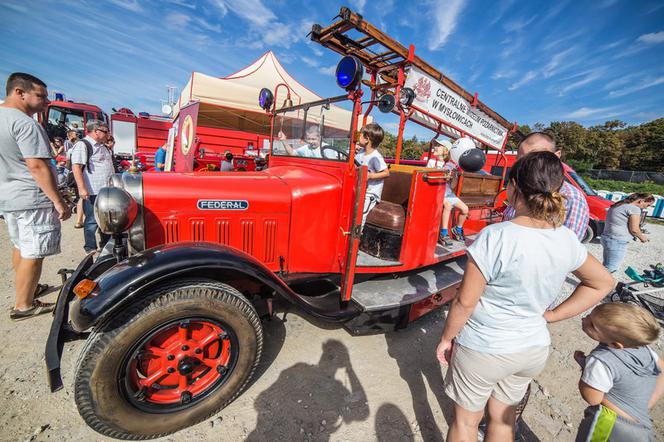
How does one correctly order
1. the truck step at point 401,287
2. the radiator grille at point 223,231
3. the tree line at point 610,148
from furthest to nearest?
the tree line at point 610,148, the truck step at point 401,287, the radiator grille at point 223,231

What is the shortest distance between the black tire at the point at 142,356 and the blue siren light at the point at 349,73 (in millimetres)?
1703

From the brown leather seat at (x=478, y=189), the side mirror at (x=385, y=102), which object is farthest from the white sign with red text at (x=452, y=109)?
the side mirror at (x=385, y=102)

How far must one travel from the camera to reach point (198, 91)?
8617 millimetres

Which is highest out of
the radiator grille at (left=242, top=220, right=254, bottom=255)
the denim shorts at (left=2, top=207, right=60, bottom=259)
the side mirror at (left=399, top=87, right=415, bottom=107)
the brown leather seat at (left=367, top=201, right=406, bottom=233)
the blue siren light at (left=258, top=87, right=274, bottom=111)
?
the side mirror at (left=399, top=87, right=415, bottom=107)

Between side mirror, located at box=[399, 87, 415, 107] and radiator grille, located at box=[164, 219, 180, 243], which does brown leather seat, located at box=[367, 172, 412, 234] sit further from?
radiator grille, located at box=[164, 219, 180, 243]

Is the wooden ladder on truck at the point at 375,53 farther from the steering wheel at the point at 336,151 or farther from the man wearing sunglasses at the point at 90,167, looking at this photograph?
the man wearing sunglasses at the point at 90,167

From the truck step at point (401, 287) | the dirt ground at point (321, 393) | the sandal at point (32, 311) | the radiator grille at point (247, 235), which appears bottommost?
the dirt ground at point (321, 393)

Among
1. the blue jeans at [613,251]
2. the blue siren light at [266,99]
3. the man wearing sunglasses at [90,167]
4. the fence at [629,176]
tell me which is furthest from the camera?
the fence at [629,176]

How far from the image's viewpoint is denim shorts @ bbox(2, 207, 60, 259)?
251cm

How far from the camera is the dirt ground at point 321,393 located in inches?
72.1

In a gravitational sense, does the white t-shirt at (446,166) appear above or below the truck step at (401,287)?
above

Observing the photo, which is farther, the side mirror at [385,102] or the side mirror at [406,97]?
the side mirror at [406,97]

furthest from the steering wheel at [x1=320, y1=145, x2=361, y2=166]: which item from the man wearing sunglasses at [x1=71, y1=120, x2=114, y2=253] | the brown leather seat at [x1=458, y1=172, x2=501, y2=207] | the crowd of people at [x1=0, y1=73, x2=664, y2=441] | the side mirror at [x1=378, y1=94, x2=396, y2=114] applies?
the man wearing sunglasses at [x1=71, y1=120, x2=114, y2=253]

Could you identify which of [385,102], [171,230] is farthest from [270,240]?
[385,102]
